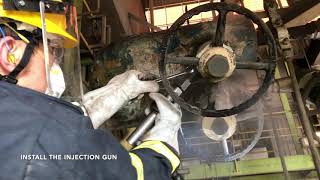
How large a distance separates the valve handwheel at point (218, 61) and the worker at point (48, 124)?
0.63 feet

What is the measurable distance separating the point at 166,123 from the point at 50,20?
1.86 feet

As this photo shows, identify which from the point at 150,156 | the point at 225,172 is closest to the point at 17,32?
the point at 150,156

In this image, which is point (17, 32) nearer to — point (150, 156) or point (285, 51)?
point (150, 156)

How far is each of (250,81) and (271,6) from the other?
405mm

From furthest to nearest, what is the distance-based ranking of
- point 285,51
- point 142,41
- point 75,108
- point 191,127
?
point 191,127
point 142,41
point 285,51
point 75,108

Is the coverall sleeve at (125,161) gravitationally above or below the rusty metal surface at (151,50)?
below

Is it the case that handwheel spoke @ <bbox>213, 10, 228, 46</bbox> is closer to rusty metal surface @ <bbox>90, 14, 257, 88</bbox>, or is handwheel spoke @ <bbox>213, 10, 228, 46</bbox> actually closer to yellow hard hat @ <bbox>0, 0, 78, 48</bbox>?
rusty metal surface @ <bbox>90, 14, 257, 88</bbox>

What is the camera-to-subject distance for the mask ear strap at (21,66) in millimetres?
942

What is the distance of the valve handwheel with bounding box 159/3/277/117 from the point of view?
4.76ft

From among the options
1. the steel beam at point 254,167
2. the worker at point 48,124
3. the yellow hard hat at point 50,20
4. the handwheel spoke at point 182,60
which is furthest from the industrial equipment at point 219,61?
the steel beam at point 254,167

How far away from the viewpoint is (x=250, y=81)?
6.08 feet

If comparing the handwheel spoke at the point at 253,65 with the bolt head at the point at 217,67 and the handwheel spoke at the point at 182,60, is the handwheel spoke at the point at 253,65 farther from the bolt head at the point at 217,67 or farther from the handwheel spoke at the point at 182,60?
the handwheel spoke at the point at 182,60

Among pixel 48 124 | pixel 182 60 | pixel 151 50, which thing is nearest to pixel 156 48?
pixel 151 50

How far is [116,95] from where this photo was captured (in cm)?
145
